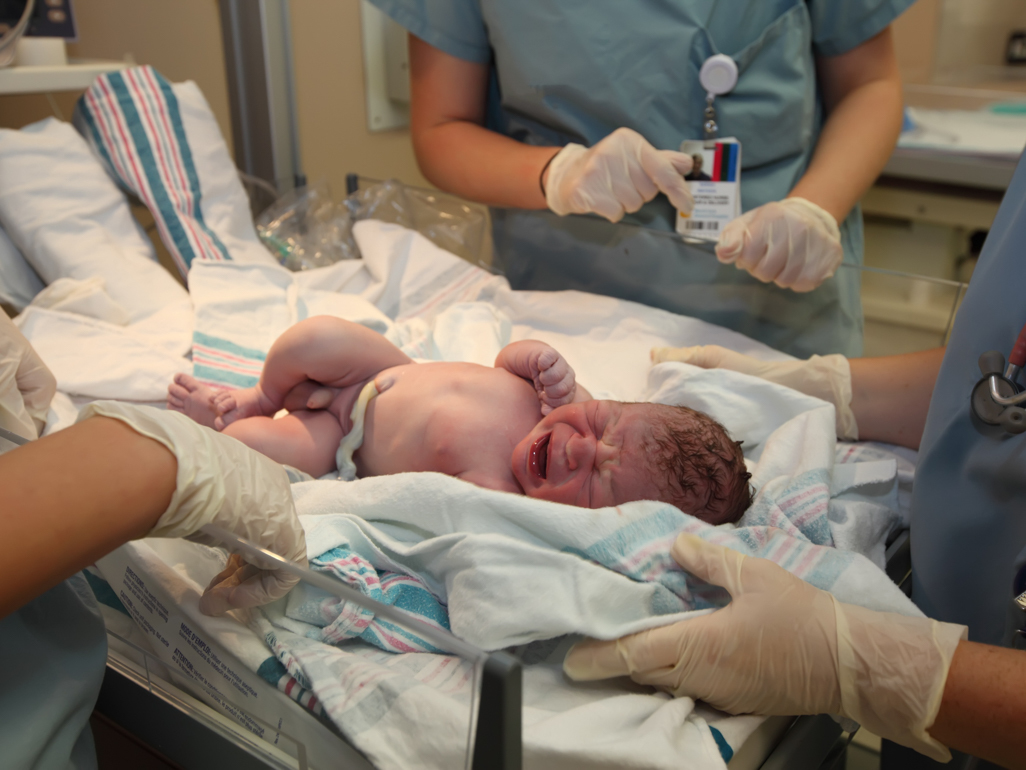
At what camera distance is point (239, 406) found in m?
1.15

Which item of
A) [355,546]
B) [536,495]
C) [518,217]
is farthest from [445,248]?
[355,546]

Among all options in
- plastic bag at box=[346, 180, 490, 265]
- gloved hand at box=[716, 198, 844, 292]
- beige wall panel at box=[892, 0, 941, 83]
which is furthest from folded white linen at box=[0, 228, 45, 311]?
beige wall panel at box=[892, 0, 941, 83]

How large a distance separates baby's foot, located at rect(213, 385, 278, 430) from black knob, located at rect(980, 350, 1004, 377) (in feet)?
3.06

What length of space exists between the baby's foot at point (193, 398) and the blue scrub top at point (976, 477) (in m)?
0.95

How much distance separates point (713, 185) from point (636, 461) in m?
0.69

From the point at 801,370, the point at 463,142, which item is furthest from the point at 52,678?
the point at 463,142

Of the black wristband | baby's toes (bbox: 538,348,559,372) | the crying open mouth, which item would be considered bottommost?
the crying open mouth

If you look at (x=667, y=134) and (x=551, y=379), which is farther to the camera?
(x=667, y=134)

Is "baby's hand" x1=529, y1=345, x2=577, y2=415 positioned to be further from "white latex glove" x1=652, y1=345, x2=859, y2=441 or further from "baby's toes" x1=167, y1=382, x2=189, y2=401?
"baby's toes" x1=167, y1=382, x2=189, y2=401

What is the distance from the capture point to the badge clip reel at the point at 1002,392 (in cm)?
74

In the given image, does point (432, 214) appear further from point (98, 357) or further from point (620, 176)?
point (98, 357)

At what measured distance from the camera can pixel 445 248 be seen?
1.70 meters

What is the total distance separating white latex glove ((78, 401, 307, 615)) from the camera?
606mm

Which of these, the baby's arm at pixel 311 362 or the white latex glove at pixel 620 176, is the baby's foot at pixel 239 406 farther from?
the white latex glove at pixel 620 176
